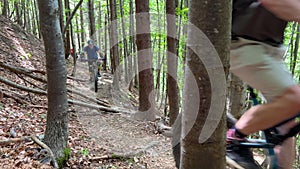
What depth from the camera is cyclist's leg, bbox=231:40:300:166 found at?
200 centimetres

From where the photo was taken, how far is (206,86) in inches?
69.9

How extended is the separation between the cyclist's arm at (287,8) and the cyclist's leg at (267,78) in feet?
1.04

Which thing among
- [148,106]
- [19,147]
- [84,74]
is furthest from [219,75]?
[84,74]

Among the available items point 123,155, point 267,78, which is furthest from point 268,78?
point 123,155

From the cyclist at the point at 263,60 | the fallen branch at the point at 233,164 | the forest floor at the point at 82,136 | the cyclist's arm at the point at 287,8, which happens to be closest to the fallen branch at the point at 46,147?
the forest floor at the point at 82,136

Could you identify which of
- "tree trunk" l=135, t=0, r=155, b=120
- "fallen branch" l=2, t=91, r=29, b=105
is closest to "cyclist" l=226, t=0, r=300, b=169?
"fallen branch" l=2, t=91, r=29, b=105

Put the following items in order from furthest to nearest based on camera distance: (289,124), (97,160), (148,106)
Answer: (148,106)
(97,160)
(289,124)

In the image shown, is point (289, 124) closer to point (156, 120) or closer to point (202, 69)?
point (202, 69)

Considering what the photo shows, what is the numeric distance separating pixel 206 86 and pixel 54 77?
11.0 feet

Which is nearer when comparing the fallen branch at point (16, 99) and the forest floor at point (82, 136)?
the forest floor at point (82, 136)

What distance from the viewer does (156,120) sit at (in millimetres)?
A: 10328

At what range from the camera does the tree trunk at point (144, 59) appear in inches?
339

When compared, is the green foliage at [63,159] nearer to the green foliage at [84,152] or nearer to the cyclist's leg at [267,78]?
the green foliage at [84,152]

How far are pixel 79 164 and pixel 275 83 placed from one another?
3997mm
